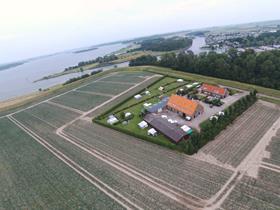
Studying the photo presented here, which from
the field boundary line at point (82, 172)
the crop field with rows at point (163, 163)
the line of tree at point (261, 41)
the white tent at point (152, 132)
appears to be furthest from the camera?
the line of tree at point (261, 41)

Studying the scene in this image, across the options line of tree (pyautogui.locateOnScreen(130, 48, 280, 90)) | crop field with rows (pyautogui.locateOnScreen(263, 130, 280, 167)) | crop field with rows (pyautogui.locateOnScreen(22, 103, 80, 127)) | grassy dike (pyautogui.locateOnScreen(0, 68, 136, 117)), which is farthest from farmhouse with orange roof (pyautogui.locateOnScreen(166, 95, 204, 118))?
grassy dike (pyautogui.locateOnScreen(0, 68, 136, 117))

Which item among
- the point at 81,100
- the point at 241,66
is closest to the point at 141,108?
the point at 81,100

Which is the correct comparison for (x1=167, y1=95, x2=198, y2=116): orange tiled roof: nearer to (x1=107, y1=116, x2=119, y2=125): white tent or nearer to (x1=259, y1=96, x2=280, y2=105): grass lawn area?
(x1=107, y1=116, x2=119, y2=125): white tent

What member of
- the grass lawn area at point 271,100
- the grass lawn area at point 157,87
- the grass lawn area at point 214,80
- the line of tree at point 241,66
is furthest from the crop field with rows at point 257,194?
the line of tree at point 241,66

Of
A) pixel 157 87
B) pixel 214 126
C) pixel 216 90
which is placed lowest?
pixel 157 87

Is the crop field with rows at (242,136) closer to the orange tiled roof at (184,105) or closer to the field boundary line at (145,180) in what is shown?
the orange tiled roof at (184,105)

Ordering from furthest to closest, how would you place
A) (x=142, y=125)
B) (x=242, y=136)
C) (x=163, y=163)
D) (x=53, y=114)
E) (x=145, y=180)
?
(x=53, y=114)
(x=142, y=125)
(x=242, y=136)
(x=163, y=163)
(x=145, y=180)

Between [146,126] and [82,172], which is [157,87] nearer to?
[146,126]
